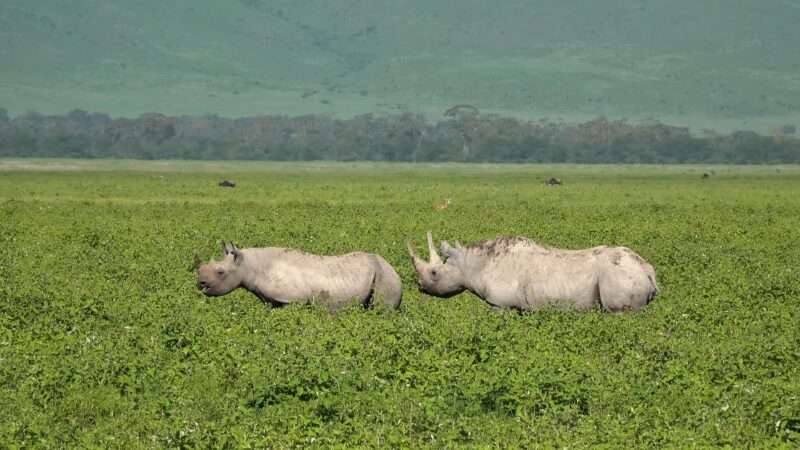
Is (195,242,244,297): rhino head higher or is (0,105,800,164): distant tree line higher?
(195,242,244,297): rhino head

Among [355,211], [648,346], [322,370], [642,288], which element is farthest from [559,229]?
[322,370]

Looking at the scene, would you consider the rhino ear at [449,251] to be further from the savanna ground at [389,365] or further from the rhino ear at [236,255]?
the rhino ear at [236,255]

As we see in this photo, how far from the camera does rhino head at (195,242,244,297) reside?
56.4 ft

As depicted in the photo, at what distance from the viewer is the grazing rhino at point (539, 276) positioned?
17000 millimetres

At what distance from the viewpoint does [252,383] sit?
12.6 m

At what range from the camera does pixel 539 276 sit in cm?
1723

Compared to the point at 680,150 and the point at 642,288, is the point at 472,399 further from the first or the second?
the point at 680,150

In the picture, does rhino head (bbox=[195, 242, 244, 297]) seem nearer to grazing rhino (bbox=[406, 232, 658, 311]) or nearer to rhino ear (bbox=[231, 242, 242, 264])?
rhino ear (bbox=[231, 242, 242, 264])

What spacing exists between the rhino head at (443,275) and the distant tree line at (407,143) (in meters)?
141

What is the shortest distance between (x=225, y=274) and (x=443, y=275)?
2568 millimetres

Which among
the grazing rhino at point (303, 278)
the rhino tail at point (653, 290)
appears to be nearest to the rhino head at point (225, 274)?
the grazing rhino at point (303, 278)

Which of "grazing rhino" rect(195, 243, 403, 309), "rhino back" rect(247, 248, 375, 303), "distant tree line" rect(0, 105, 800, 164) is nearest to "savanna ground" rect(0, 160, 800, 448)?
"grazing rhino" rect(195, 243, 403, 309)

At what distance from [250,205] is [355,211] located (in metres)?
6.19

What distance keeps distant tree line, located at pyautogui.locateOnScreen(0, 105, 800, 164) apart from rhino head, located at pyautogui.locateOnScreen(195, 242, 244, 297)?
14055cm
